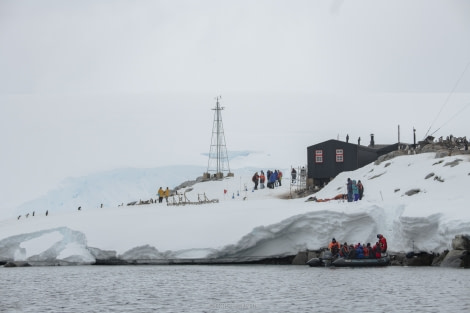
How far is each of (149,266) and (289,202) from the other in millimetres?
11363

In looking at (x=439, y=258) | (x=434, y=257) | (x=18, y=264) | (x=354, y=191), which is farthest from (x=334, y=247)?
(x=18, y=264)

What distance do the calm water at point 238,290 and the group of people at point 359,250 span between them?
1289mm

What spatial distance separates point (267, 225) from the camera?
47.0 meters

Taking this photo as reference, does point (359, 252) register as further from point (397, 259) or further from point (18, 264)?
point (18, 264)

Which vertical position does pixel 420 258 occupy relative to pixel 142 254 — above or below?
below

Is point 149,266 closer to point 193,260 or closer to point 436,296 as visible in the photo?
point 193,260

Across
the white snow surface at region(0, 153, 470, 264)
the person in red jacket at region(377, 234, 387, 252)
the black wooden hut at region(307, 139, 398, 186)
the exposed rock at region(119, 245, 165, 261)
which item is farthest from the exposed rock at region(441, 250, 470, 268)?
the black wooden hut at region(307, 139, 398, 186)

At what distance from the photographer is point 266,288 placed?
122ft

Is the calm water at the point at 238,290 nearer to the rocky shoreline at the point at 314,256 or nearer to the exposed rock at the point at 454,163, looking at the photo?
the rocky shoreline at the point at 314,256

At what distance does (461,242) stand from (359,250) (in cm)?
578

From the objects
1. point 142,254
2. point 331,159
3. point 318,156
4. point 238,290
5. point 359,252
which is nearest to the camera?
point 238,290

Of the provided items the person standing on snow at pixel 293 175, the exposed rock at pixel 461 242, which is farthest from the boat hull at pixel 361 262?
the person standing on snow at pixel 293 175

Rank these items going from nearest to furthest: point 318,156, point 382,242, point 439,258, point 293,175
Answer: point 439,258 → point 382,242 → point 318,156 → point 293,175

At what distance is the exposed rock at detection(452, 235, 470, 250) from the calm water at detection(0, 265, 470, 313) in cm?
126
